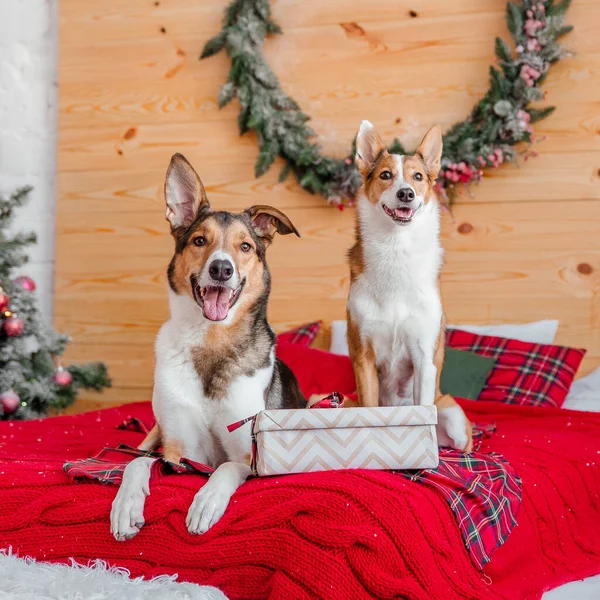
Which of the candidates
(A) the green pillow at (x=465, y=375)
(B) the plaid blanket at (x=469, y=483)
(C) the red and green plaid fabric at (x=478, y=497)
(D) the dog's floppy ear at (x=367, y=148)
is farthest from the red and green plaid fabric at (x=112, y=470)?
(A) the green pillow at (x=465, y=375)

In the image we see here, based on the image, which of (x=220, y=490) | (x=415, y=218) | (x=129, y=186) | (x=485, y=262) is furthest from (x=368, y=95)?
(x=220, y=490)

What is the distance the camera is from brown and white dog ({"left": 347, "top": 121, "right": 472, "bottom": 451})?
2.28 metres

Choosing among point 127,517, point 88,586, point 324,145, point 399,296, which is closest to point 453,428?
point 399,296

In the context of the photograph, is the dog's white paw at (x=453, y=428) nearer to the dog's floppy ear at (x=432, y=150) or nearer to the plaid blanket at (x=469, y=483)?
the plaid blanket at (x=469, y=483)

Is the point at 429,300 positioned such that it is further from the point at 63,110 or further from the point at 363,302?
the point at 63,110

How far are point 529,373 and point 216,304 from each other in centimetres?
162

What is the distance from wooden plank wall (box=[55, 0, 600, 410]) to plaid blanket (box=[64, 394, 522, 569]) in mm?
1964

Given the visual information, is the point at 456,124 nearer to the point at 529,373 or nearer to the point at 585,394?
the point at 529,373

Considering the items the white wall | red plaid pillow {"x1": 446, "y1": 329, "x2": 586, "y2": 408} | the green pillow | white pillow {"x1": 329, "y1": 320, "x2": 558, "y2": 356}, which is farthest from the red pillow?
the white wall

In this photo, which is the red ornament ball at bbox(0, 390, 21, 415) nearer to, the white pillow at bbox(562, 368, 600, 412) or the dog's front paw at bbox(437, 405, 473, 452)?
the dog's front paw at bbox(437, 405, 473, 452)

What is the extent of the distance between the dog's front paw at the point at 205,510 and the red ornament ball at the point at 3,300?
Answer: 2239 mm

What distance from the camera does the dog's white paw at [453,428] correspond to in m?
2.21

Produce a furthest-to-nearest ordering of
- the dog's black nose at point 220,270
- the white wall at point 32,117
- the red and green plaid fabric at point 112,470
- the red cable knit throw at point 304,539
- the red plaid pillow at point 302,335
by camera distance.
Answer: the white wall at point 32,117, the red plaid pillow at point 302,335, the dog's black nose at point 220,270, the red and green plaid fabric at point 112,470, the red cable knit throw at point 304,539

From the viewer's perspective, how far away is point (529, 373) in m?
3.09
